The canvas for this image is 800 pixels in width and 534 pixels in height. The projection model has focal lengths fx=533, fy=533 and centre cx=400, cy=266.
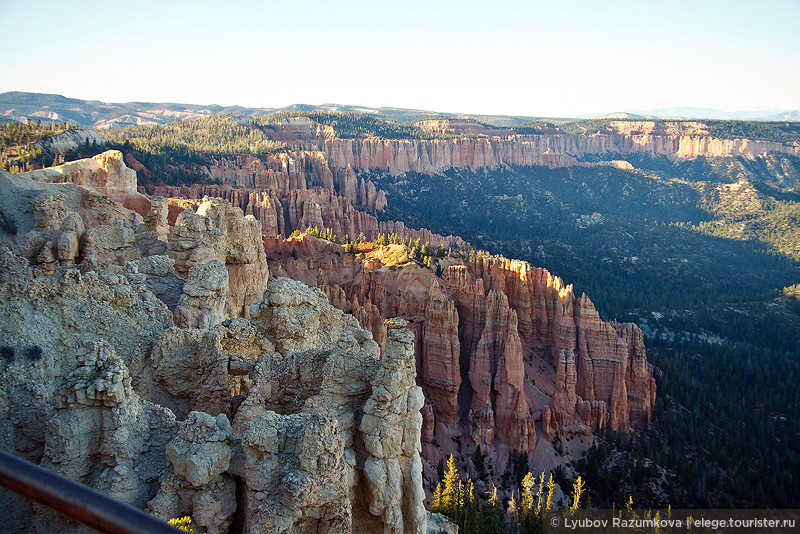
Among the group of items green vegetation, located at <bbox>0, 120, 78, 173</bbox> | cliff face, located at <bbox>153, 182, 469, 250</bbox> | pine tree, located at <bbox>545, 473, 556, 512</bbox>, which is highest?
green vegetation, located at <bbox>0, 120, 78, 173</bbox>

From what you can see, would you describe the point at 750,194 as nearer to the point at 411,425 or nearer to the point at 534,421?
the point at 534,421

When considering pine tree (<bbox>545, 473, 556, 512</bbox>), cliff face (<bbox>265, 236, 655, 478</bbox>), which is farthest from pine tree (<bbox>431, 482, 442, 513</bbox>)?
cliff face (<bbox>265, 236, 655, 478</bbox>)

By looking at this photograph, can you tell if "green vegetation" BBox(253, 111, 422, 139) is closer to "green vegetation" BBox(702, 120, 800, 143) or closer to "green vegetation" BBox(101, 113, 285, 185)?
"green vegetation" BBox(101, 113, 285, 185)

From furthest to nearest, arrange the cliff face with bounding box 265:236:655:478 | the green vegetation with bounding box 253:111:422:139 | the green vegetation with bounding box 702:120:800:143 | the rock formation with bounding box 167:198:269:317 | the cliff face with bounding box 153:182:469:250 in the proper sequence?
the green vegetation with bounding box 702:120:800:143
the green vegetation with bounding box 253:111:422:139
the cliff face with bounding box 153:182:469:250
the cliff face with bounding box 265:236:655:478
the rock formation with bounding box 167:198:269:317

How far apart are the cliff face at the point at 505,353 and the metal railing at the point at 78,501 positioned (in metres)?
29.5

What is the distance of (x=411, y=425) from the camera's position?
9.18 meters

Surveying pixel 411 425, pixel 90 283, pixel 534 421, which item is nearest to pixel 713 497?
pixel 534 421

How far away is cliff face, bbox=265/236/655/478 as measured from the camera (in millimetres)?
32625

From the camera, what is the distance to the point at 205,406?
34.2 ft

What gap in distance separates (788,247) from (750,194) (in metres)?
30.2

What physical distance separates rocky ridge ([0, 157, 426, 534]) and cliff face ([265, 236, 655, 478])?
811 inches

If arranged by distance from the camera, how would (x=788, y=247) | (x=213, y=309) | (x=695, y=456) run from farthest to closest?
(x=788, y=247) → (x=695, y=456) → (x=213, y=309)

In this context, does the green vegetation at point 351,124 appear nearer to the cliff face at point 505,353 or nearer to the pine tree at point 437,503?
the cliff face at point 505,353

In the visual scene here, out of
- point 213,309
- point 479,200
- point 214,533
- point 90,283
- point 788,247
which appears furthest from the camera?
point 479,200
